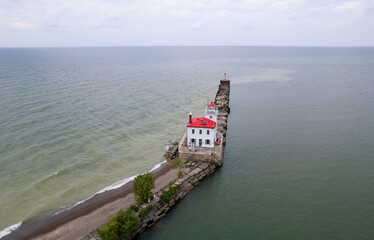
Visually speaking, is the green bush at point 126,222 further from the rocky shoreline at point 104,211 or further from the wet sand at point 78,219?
the wet sand at point 78,219

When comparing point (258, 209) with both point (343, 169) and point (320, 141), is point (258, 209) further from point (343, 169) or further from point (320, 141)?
point (320, 141)

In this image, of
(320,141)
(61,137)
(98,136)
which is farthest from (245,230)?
(61,137)

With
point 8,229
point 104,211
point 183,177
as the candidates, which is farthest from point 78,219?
point 183,177

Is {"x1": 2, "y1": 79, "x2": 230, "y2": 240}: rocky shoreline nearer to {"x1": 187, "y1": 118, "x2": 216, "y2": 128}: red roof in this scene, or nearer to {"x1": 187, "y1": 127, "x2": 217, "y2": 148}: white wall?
{"x1": 187, "y1": 127, "x2": 217, "y2": 148}: white wall

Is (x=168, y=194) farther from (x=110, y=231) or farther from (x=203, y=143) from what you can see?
(x=203, y=143)

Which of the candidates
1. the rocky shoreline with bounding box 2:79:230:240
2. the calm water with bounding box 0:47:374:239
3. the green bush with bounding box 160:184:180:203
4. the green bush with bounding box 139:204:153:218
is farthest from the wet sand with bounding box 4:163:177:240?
the green bush with bounding box 139:204:153:218
